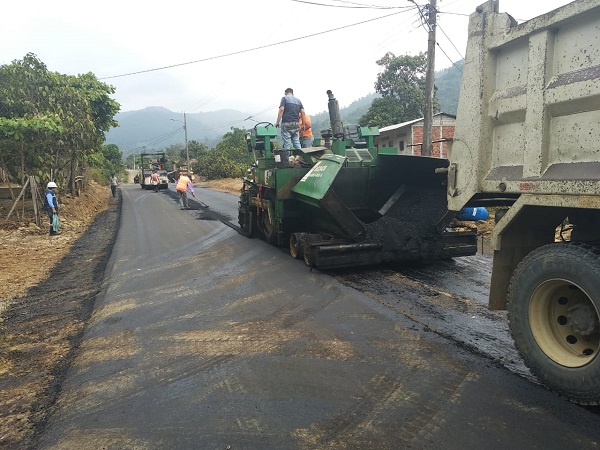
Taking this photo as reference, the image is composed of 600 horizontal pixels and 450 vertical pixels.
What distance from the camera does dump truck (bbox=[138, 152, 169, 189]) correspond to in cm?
3491

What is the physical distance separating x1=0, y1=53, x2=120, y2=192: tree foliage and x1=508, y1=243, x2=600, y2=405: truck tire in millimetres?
12329

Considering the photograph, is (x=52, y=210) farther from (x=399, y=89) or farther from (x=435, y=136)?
(x=399, y=89)

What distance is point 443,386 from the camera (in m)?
3.29

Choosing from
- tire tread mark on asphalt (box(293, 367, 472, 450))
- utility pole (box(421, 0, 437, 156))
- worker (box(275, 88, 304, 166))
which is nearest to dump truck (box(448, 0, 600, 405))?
tire tread mark on asphalt (box(293, 367, 472, 450))

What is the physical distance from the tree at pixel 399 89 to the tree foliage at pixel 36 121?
22.7 meters

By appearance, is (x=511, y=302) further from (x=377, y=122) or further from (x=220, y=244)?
(x=377, y=122)

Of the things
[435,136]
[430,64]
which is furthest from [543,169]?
[435,136]

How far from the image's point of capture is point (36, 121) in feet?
39.1

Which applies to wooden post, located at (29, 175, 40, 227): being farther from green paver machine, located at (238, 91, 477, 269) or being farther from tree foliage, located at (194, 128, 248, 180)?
tree foliage, located at (194, 128, 248, 180)

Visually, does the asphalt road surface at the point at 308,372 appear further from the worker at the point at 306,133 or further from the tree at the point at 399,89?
the tree at the point at 399,89

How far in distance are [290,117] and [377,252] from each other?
3.98 metres

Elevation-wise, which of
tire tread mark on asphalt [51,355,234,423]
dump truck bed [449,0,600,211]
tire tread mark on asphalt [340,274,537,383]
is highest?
dump truck bed [449,0,600,211]

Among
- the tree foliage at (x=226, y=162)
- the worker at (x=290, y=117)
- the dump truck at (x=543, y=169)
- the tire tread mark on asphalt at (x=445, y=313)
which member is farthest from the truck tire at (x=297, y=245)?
the tree foliage at (x=226, y=162)

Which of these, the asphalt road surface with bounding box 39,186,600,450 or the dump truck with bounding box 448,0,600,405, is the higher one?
the dump truck with bounding box 448,0,600,405
